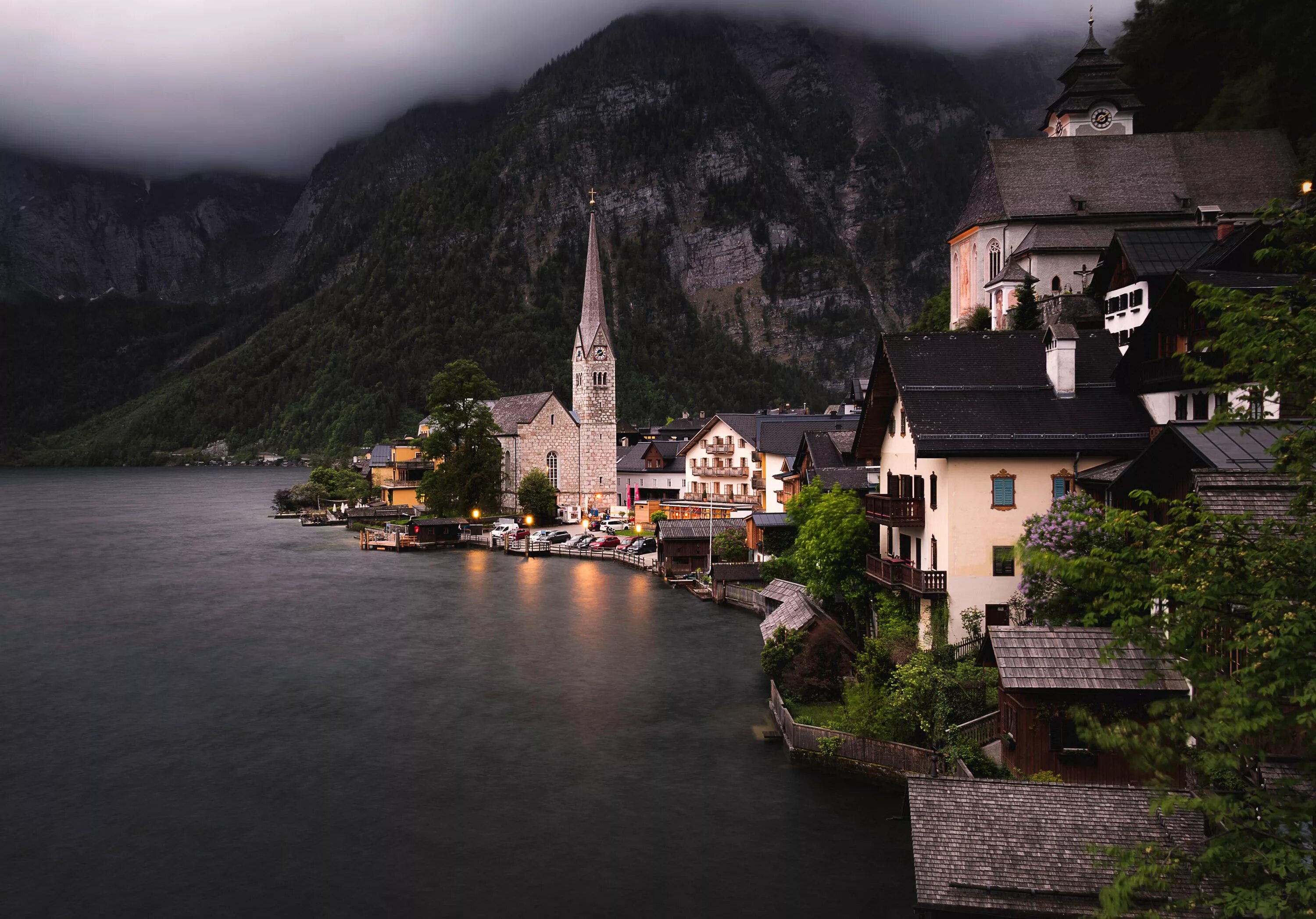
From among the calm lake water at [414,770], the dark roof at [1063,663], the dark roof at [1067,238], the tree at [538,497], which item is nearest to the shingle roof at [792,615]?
the calm lake water at [414,770]

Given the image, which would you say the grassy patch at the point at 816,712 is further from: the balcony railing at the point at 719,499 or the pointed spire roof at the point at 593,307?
the pointed spire roof at the point at 593,307

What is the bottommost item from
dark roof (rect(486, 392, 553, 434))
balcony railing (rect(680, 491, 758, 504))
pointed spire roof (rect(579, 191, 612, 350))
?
balcony railing (rect(680, 491, 758, 504))

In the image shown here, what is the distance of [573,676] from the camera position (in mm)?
46375

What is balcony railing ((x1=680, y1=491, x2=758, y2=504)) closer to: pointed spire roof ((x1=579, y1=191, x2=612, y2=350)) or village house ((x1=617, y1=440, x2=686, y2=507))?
village house ((x1=617, y1=440, x2=686, y2=507))

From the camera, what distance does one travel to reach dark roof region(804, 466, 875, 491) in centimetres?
5041

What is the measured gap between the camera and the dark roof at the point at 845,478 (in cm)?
5041

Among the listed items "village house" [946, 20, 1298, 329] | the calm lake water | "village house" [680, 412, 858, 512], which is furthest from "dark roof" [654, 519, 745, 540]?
"village house" [946, 20, 1298, 329]

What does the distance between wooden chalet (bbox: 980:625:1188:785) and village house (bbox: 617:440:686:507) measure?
269ft

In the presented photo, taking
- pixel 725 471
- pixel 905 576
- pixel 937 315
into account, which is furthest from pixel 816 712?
pixel 937 315

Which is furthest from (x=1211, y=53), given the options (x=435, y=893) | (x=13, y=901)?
(x=13, y=901)

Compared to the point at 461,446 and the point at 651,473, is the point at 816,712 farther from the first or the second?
the point at 461,446

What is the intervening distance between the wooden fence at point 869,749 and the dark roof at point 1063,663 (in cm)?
465

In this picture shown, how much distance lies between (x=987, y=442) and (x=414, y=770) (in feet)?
72.8

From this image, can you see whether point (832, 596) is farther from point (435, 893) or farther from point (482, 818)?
point (435, 893)
